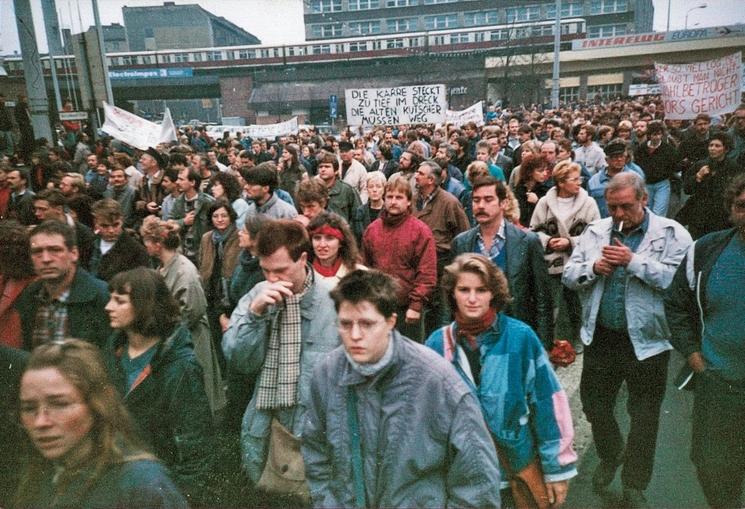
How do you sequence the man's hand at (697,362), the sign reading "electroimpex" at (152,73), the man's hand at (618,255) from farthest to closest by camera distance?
the sign reading "electroimpex" at (152,73), the man's hand at (618,255), the man's hand at (697,362)

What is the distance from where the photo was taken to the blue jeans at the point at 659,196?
644cm

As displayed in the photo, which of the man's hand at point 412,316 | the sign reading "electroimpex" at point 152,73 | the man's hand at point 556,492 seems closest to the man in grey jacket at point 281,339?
the man's hand at point 556,492

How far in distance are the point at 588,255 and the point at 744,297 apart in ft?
2.85

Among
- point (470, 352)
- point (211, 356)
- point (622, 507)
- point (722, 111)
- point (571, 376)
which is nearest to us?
point (470, 352)

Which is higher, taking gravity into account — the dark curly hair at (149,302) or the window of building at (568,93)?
the window of building at (568,93)

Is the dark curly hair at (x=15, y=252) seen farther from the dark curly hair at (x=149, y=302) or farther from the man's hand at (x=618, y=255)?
the man's hand at (x=618, y=255)

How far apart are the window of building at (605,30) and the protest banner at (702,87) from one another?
5555 centimetres

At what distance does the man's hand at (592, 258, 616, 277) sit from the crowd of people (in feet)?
0.04

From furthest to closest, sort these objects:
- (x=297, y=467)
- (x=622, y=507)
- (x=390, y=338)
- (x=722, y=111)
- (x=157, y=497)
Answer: (x=722, y=111) → (x=622, y=507) → (x=297, y=467) → (x=390, y=338) → (x=157, y=497)

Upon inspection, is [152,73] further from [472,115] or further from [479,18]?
[472,115]

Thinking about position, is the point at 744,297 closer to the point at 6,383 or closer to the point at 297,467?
the point at 297,467

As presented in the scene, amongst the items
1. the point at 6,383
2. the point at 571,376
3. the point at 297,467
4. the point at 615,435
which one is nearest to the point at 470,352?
the point at 297,467

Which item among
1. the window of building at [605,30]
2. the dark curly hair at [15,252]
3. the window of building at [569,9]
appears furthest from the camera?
the window of building at [605,30]

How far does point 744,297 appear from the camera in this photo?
8.30ft
